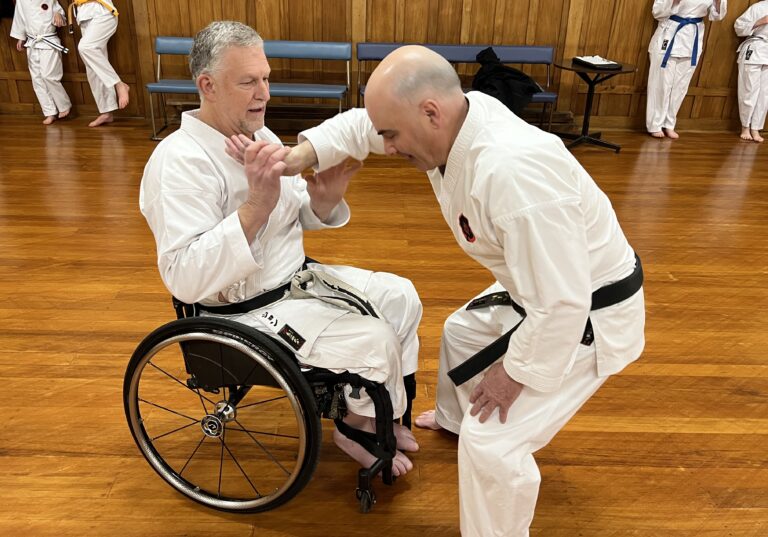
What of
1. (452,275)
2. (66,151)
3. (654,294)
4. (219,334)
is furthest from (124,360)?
(66,151)

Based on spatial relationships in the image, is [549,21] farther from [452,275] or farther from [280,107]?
[452,275]

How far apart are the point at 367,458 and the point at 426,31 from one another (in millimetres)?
4873

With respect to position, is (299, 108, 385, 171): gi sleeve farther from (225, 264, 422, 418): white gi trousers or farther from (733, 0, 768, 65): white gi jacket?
(733, 0, 768, 65): white gi jacket

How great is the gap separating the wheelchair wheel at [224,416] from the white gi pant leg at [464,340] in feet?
1.60

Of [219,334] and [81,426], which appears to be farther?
[81,426]

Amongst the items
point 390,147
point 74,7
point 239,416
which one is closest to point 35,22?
point 74,7

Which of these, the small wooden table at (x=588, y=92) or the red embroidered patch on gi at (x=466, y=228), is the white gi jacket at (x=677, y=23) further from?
the red embroidered patch on gi at (x=466, y=228)

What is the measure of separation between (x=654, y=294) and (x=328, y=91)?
3.32m

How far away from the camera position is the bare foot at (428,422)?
7.14 ft

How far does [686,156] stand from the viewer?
5.43m

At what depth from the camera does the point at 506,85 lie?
199 inches

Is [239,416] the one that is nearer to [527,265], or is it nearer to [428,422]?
[428,422]

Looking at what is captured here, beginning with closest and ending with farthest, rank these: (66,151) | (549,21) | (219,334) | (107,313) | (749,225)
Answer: (219,334)
(107,313)
(749,225)
(66,151)
(549,21)

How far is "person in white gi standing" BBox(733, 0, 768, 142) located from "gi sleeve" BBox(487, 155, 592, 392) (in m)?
5.58
